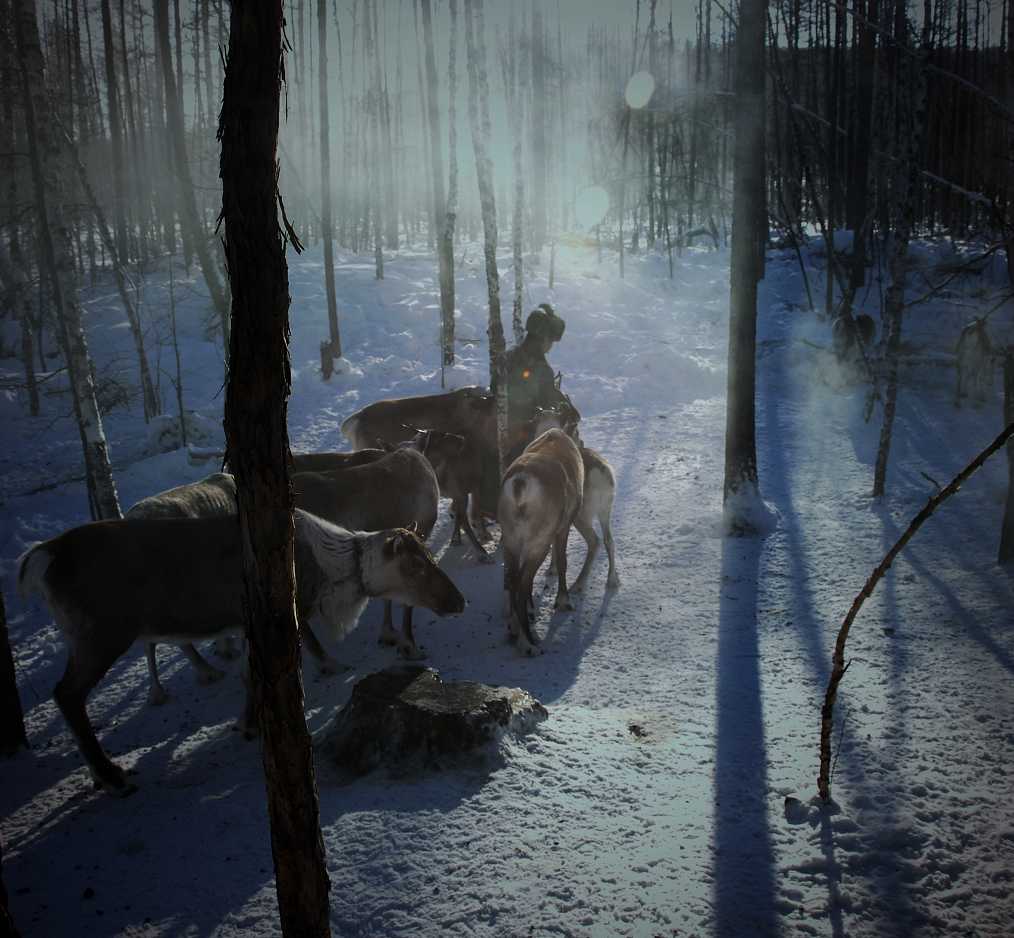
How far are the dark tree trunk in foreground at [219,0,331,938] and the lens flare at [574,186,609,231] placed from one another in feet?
158

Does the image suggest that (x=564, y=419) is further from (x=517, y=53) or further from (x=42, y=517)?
(x=517, y=53)

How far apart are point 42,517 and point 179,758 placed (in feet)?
23.4

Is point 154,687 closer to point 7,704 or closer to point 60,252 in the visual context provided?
point 7,704

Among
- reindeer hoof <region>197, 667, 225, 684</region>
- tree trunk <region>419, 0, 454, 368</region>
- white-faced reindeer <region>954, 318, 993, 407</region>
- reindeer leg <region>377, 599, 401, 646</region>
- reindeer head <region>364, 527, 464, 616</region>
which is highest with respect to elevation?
tree trunk <region>419, 0, 454, 368</region>

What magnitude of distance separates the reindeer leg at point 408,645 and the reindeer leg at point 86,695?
7.12 ft

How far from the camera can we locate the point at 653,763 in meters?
4.10

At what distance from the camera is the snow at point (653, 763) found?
3107 mm

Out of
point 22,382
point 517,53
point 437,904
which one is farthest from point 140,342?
point 517,53

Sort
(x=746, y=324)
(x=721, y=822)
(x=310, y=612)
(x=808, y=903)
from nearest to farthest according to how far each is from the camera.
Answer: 1. (x=808, y=903)
2. (x=721, y=822)
3. (x=310, y=612)
4. (x=746, y=324)

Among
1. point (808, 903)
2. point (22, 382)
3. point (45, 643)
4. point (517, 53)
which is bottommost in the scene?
point (45, 643)

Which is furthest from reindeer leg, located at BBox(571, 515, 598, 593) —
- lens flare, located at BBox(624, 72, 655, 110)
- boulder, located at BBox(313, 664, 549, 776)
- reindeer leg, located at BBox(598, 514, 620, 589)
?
lens flare, located at BBox(624, 72, 655, 110)

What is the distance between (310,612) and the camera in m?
5.44

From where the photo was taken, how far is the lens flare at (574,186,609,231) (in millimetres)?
49506

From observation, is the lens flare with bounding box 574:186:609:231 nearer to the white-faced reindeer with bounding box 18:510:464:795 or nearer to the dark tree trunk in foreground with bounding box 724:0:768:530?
the dark tree trunk in foreground with bounding box 724:0:768:530
